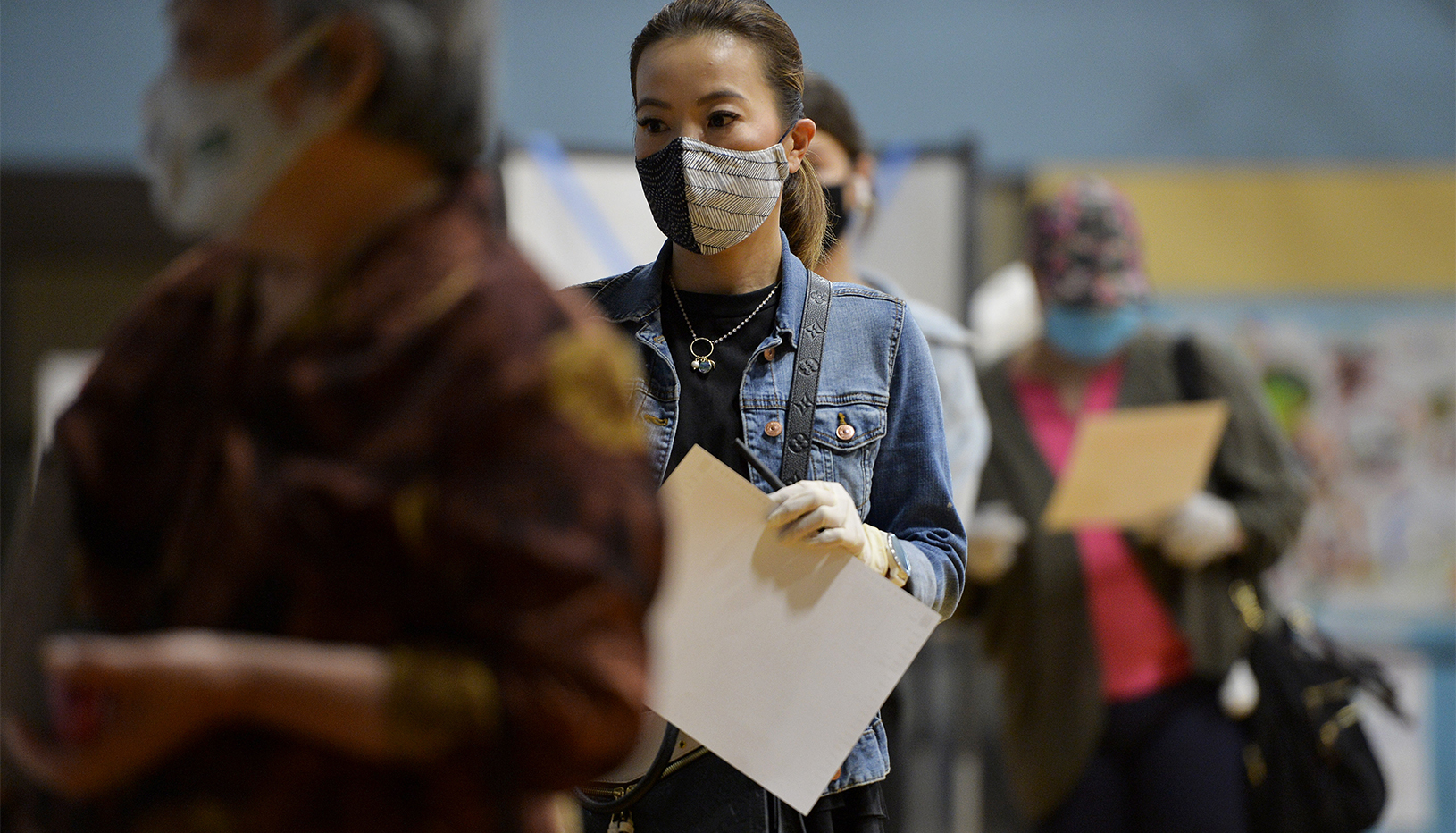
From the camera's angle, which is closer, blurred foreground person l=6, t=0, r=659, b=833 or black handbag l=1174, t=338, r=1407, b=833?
blurred foreground person l=6, t=0, r=659, b=833

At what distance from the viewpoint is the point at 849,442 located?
5.04 ft

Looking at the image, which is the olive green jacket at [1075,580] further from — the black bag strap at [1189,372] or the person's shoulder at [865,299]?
the person's shoulder at [865,299]

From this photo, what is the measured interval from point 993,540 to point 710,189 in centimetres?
212

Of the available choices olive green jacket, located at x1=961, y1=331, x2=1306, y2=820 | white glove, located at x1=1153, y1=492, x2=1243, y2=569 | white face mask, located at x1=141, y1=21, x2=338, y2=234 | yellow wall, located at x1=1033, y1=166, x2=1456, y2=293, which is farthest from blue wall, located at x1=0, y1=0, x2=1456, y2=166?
white face mask, located at x1=141, y1=21, x2=338, y2=234

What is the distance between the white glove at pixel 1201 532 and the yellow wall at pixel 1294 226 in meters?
1.99

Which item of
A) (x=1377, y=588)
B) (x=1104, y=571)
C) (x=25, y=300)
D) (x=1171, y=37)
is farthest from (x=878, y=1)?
(x=25, y=300)

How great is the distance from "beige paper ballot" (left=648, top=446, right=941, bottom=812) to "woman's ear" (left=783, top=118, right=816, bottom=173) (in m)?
0.42

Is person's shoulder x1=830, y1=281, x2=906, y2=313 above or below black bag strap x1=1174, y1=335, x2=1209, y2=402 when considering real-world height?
above

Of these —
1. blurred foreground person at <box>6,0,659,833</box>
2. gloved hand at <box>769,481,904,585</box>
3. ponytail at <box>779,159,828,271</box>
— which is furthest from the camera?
ponytail at <box>779,159,828,271</box>

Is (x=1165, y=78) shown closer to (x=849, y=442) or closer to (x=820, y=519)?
(x=849, y=442)

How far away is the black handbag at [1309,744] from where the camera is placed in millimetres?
3104

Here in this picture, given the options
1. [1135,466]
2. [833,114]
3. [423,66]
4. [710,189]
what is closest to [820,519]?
[710,189]

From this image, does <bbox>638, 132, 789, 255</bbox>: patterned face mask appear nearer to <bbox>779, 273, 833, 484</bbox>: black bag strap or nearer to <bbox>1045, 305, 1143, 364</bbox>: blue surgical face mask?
<bbox>779, 273, 833, 484</bbox>: black bag strap

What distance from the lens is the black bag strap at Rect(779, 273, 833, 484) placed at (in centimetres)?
152
